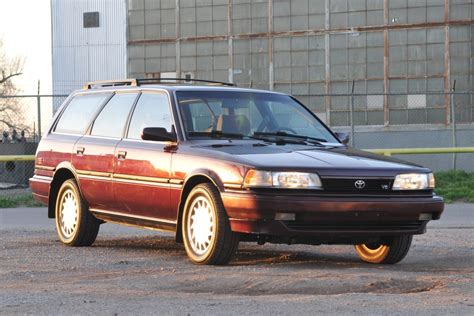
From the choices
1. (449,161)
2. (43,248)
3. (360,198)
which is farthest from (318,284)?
(449,161)

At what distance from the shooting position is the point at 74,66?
121 ft

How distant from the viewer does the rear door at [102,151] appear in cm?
1142

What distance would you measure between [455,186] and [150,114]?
12005 millimetres

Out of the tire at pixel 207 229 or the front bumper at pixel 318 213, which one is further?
the tire at pixel 207 229

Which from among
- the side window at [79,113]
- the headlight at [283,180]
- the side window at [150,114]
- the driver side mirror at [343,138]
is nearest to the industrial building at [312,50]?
the side window at [79,113]

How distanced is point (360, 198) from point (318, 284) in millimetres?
1228

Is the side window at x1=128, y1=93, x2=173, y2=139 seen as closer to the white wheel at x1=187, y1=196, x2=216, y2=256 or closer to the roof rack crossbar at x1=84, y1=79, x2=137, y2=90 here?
the roof rack crossbar at x1=84, y1=79, x2=137, y2=90

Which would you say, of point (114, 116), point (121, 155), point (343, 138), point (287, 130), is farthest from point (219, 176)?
point (114, 116)

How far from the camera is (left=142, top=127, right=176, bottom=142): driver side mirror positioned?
10594mm

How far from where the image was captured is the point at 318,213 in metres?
9.42

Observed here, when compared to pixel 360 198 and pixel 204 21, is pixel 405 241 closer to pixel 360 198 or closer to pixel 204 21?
pixel 360 198

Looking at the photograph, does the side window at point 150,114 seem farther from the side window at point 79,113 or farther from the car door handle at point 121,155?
the side window at point 79,113

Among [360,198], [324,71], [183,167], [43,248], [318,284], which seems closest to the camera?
[318,284]

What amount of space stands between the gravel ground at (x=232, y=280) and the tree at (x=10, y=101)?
969 inches
